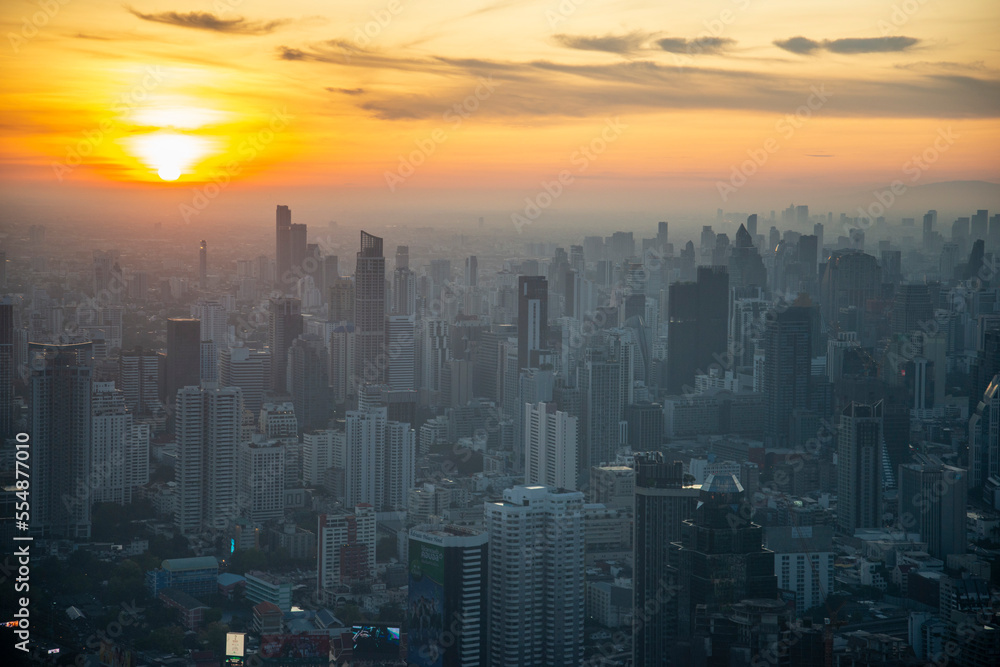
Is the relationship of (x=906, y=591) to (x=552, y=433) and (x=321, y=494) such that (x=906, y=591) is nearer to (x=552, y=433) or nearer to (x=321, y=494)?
(x=552, y=433)

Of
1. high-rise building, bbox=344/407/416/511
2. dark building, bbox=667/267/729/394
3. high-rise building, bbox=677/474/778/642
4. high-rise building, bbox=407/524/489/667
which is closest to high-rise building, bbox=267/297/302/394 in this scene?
high-rise building, bbox=344/407/416/511

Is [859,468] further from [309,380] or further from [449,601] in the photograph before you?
[309,380]

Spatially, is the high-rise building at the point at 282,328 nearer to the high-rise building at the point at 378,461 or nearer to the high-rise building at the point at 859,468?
the high-rise building at the point at 378,461

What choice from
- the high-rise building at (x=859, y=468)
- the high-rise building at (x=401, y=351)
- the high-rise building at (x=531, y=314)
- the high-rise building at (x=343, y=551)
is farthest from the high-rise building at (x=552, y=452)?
the high-rise building at (x=531, y=314)

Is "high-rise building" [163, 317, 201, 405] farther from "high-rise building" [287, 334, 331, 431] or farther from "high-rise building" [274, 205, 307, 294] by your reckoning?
"high-rise building" [274, 205, 307, 294]

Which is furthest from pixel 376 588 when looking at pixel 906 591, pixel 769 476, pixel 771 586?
pixel 769 476

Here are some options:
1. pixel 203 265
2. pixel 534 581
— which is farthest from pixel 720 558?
pixel 203 265

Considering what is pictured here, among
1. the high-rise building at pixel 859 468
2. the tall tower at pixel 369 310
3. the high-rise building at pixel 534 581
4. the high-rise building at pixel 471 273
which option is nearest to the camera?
the high-rise building at pixel 534 581
